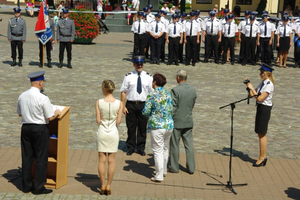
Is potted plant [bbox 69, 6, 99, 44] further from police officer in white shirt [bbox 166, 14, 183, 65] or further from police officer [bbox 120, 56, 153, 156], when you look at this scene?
police officer [bbox 120, 56, 153, 156]

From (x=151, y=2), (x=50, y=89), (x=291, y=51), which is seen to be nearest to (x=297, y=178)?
(x=50, y=89)

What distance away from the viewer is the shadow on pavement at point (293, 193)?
7.93 meters

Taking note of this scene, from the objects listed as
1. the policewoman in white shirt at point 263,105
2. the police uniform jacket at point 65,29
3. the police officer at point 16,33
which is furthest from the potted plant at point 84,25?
the policewoman in white shirt at point 263,105

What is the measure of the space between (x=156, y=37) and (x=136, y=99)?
10.7 meters

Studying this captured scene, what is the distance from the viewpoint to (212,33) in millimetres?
20516

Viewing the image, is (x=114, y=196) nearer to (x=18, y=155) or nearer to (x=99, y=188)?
(x=99, y=188)

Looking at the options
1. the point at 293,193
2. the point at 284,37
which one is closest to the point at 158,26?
the point at 284,37

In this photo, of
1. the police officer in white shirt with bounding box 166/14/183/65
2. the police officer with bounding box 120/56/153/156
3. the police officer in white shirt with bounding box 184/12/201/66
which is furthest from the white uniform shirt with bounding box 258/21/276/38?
the police officer with bounding box 120/56/153/156

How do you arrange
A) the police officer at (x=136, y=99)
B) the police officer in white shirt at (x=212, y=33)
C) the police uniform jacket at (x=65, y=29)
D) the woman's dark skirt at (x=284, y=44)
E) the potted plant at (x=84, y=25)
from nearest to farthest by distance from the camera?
the police officer at (x=136, y=99) → the police uniform jacket at (x=65, y=29) → the woman's dark skirt at (x=284, y=44) → the police officer in white shirt at (x=212, y=33) → the potted plant at (x=84, y=25)

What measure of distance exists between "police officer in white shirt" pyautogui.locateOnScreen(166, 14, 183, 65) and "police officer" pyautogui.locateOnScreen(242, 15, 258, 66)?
265cm

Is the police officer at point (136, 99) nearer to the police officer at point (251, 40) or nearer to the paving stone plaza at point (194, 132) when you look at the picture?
the paving stone plaza at point (194, 132)

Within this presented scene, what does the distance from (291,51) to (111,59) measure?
943 centimetres

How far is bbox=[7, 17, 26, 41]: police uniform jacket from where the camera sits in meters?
17.9

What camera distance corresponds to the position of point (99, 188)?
8.01 meters
